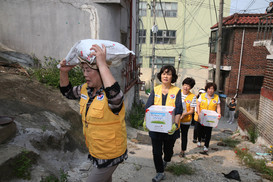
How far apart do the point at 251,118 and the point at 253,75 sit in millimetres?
9697

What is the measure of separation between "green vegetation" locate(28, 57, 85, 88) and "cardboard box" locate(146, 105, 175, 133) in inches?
111

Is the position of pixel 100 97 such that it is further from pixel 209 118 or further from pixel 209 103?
pixel 209 103

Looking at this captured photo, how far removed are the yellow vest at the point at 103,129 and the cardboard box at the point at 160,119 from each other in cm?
122

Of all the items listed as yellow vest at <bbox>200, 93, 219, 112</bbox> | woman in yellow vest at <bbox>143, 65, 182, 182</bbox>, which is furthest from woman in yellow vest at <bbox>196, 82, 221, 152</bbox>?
woman in yellow vest at <bbox>143, 65, 182, 182</bbox>

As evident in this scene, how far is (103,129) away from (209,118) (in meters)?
3.65

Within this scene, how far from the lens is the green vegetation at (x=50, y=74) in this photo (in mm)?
5328

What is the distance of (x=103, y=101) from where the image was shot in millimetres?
2018

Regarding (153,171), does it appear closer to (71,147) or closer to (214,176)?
(214,176)

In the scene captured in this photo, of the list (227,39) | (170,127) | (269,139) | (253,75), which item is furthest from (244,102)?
(170,127)

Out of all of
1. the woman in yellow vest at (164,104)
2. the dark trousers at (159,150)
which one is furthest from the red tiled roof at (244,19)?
the dark trousers at (159,150)

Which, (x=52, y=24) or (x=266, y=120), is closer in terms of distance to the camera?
(x=52, y=24)

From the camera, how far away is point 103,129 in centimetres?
202

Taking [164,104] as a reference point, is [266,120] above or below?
below

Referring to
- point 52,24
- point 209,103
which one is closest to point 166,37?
point 52,24
